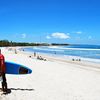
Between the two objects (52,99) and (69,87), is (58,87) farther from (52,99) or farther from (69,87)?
(52,99)

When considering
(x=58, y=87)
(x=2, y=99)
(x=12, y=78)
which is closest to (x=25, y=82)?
(x=12, y=78)

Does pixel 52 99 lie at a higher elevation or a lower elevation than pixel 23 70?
lower

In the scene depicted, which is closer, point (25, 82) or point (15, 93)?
point (15, 93)

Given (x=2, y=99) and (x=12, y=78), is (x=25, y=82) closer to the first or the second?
(x=12, y=78)

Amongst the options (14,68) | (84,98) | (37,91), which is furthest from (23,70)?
(84,98)

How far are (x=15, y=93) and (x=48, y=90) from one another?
1566 mm

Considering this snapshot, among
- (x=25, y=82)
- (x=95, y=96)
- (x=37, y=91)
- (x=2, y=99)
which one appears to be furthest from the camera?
(x=25, y=82)

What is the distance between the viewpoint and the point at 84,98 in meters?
8.78

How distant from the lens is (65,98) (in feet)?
28.7

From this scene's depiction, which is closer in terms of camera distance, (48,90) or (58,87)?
(48,90)

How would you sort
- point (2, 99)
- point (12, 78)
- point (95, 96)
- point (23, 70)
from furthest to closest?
point (12, 78)
point (23, 70)
point (95, 96)
point (2, 99)

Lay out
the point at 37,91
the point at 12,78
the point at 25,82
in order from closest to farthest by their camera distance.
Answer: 1. the point at 37,91
2. the point at 25,82
3. the point at 12,78

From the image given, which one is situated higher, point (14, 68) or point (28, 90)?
point (14, 68)

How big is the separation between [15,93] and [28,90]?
2.76 feet
